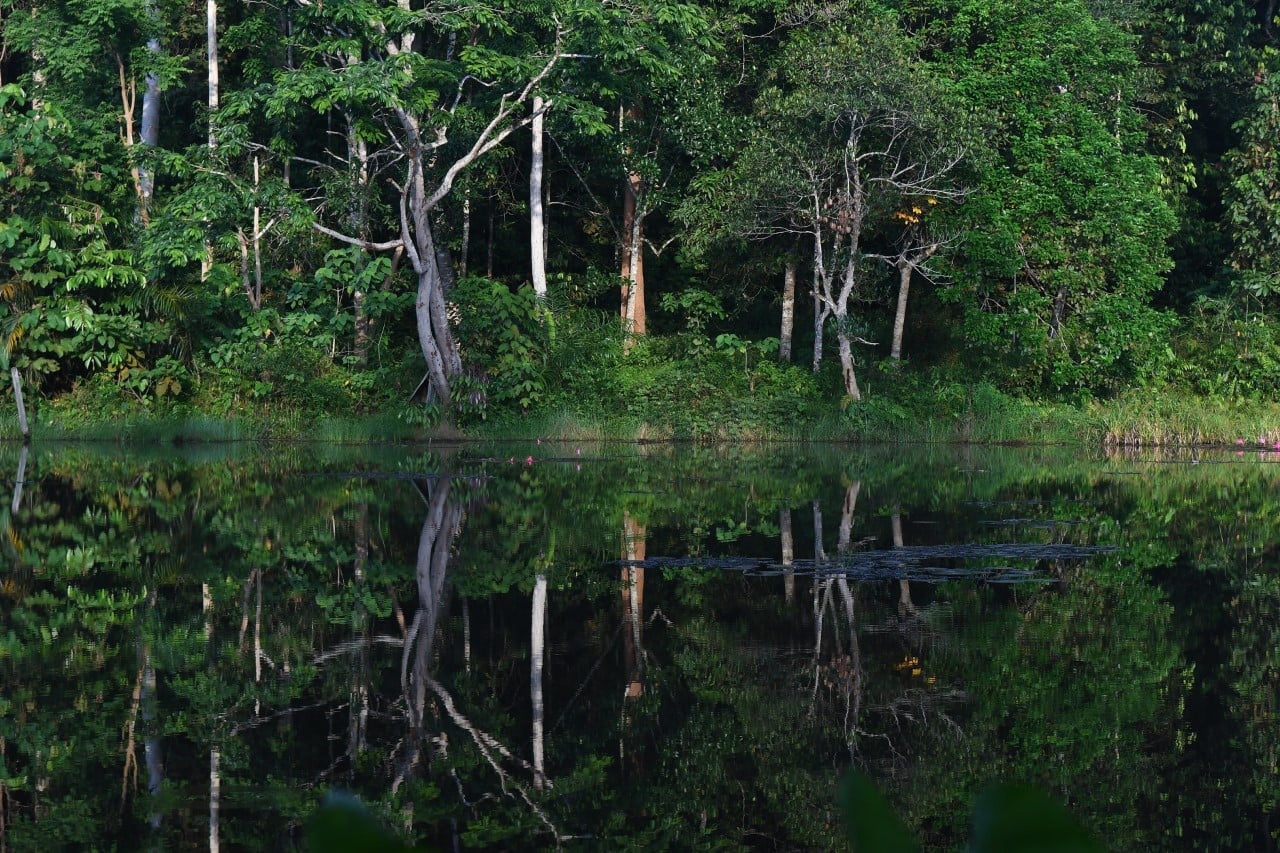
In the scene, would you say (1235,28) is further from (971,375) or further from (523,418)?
(523,418)

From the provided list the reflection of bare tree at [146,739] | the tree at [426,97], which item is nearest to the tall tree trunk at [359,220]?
the tree at [426,97]

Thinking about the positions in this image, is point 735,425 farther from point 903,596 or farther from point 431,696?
point 431,696

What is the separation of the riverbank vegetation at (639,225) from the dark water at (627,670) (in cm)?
1123

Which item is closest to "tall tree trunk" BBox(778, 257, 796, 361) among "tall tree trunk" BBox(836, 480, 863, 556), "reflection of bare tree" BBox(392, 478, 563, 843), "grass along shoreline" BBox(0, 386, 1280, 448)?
"grass along shoreline" BBox(0, 386, 1280, 448)

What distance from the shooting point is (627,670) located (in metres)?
7.10

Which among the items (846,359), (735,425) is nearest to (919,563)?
(735,425)

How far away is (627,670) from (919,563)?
387cm

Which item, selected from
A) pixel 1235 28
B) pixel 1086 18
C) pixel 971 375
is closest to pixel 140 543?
pixel 971 375

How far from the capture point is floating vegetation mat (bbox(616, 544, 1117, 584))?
9859mm

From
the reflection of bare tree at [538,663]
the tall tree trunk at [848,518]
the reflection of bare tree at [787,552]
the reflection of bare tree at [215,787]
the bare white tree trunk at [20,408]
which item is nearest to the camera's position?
the reflection of bare tree at [215,787]

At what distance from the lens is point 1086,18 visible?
26516 mm

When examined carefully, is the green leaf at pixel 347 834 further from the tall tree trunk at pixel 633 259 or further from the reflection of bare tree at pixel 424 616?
the tall tree trunk at pixel 633 259

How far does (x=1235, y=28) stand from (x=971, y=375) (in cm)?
1004

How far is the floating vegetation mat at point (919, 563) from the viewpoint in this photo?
9859 millimetres
